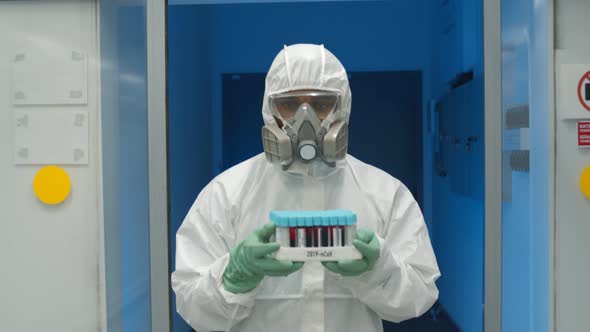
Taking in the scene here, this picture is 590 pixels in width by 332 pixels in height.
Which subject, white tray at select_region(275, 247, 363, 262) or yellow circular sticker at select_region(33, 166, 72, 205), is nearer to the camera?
white tray at select_region(275, 247, 363, 262)

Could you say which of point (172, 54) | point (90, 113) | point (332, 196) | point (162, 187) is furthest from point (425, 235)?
point (172, 54)

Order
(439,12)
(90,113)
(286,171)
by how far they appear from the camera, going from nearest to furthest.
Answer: (286,171)
(90,113)
(439,12)

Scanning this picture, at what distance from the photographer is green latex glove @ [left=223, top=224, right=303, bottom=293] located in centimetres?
117

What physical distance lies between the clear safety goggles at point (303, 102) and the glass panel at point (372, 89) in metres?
2.07

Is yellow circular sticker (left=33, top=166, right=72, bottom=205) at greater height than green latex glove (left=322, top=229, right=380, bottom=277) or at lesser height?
greater

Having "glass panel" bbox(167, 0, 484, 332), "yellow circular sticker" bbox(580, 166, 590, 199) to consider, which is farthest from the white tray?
"glass panel" bbox(167, 0, 484, 332)

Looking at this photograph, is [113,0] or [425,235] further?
[113,0]

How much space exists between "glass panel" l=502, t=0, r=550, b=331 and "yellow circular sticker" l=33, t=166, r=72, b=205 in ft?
4.14

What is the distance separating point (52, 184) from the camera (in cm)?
159

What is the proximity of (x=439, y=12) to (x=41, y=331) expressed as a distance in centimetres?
326

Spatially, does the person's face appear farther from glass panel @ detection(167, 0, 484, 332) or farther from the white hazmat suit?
glass panel @ detection(167, 0, 484, 332)

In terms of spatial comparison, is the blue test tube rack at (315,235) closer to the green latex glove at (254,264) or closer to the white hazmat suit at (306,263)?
the green latex glove at (254,264)

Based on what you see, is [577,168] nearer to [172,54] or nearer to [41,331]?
[41,331]

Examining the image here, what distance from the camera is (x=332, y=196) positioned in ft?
4.84
